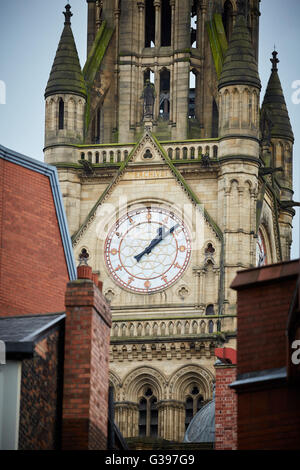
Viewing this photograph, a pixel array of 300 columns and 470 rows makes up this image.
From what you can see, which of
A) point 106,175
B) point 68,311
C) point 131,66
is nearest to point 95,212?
point 106,175

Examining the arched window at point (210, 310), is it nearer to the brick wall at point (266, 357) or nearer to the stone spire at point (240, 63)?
the stone spire at point (240, 63)

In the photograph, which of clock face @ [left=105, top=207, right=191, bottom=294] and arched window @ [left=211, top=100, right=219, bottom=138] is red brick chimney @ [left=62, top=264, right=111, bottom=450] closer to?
clock face @ [left=105, top=207, right=191, bottom=294]

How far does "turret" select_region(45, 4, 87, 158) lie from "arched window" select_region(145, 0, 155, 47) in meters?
3.55

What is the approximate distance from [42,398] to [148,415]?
106ft

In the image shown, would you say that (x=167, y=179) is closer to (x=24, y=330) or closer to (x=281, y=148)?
(x=281, y=148)

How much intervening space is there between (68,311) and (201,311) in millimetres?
31289

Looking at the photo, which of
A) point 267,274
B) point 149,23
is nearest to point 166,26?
point 149,23

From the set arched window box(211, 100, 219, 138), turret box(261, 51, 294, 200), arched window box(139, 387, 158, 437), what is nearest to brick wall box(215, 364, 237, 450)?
arched window box(139, 387, 158, 437)

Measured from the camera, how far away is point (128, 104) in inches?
2559

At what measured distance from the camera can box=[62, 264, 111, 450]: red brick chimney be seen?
27.9m

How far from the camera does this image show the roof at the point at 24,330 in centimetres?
2653

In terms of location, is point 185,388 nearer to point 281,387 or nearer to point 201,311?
point 201,311

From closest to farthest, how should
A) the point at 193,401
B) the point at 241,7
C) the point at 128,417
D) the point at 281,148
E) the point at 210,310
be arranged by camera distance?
the point at 128,417
the point at 193,401
the point at 210,310
the point at 241,7
the point at 281,148

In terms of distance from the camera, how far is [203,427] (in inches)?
1820
